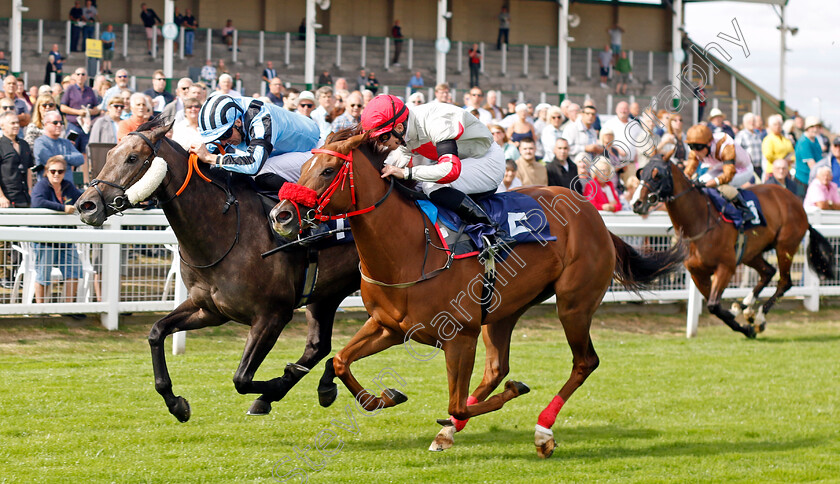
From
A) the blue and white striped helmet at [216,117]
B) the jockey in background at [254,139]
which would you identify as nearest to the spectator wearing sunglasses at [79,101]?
the jockey in background at [254,139]

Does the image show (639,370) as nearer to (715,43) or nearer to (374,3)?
(715,43)

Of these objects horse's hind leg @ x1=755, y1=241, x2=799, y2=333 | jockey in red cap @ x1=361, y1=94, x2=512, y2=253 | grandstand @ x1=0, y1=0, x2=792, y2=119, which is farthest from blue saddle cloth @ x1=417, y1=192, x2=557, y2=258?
grandstand @ x1=0, y1=0, x2=792, y2=119

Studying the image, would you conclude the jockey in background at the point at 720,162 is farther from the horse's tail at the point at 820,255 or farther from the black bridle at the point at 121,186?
the black bridle at the point at 121,186

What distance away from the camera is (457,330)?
4.64m

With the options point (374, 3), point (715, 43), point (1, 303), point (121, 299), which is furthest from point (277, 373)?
point (374, 3)

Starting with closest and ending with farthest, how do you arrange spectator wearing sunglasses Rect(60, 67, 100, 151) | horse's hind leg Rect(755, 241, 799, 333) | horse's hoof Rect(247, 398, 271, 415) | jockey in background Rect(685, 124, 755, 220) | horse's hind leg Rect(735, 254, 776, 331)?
horse's hoof Rect(247, 398, 271, 415)
jockey in background Rect(685, 124, 755, 220)
horse's hind leg Rect(735, 254, 776, 331)
spectator wearing sunglasses Rect(60, 67, 100, 151)
horse's hind leg Rect(755, 241, 799, 333)

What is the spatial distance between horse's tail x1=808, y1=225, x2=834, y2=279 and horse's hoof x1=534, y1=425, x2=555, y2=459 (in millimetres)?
6506

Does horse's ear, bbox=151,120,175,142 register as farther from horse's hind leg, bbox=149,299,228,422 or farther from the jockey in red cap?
the jockey in red cap

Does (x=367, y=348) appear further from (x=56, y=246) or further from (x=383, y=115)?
(x=56, y=246)

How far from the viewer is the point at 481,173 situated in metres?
5.18

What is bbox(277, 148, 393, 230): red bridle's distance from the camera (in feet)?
13.3

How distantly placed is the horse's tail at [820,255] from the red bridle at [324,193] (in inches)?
290

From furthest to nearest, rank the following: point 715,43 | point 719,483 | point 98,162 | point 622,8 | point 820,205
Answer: point 622,8 < point 820,205 < point 98,162 < point 715,43 < point 719,483

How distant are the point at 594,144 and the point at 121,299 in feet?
16.9
